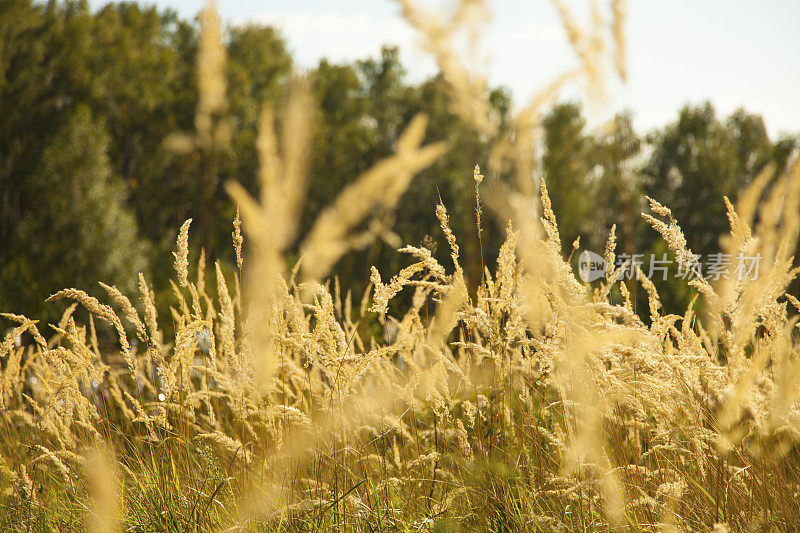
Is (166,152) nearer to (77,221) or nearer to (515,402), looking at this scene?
(77,221)

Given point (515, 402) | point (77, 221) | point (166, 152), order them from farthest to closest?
point (166, 152), point (77, 221), point (515, 402)

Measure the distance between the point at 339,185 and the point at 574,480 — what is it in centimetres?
1742

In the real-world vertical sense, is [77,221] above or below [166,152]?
below

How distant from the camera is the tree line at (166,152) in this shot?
10.4 meters

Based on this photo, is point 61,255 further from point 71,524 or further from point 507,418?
point 507,418

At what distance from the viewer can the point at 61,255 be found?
34.0 feet

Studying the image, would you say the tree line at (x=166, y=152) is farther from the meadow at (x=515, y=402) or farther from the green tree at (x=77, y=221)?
the meadow at (x=515, y=402)

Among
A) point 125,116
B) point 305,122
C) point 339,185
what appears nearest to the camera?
point 305,122

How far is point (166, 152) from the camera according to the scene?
15211 mm

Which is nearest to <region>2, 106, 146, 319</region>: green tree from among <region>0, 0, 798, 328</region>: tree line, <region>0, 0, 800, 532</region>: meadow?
<region>0, 0, 798, 328</region>: tree line

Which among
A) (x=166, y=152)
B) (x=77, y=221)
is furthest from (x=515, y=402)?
(x=166, y=152)

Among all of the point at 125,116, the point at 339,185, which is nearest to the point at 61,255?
the point at 125,116

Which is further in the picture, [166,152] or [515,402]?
[166,152]

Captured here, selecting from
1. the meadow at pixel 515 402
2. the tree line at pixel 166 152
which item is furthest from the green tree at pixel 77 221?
the meadow at pixel 515 402
